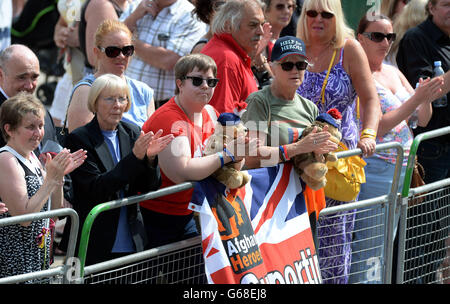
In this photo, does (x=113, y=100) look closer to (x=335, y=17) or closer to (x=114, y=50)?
(x=114, y=50)

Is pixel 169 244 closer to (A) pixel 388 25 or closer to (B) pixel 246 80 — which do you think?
(B) pixel 246 80

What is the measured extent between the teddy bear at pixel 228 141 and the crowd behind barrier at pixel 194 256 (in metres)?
0.20

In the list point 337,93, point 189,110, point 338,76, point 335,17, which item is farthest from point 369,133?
point 189,110

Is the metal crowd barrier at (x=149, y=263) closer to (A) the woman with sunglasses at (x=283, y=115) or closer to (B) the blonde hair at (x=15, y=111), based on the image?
(A) the woman with sunglasses at (x=283, y=115)

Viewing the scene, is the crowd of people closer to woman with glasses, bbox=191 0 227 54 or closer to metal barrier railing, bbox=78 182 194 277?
woman with glasses, bbox=191 0 227 54

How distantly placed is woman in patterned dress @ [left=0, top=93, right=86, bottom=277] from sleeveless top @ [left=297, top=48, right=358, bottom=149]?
197 cm

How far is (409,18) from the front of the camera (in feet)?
24.4

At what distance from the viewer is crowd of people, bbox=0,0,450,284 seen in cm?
427

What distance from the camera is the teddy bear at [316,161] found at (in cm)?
468

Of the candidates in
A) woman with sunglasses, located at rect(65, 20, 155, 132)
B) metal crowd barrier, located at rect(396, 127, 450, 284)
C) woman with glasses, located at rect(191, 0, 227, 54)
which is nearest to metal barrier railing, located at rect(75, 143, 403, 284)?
woman with sunglasses, located at rect(65, 20, 155, 132)

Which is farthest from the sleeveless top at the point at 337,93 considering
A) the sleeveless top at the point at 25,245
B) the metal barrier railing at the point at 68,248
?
the metal barrier railing at the point at 68,248
